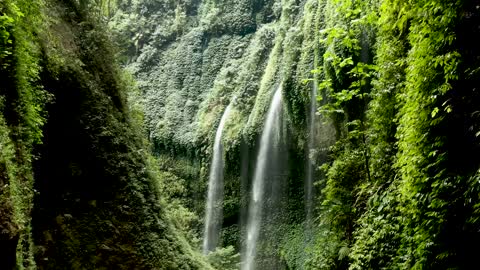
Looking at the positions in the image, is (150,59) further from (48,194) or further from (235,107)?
(48,194)

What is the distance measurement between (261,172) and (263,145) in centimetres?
99

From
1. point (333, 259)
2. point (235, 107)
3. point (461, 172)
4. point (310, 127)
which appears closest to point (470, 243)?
point (461, 172)

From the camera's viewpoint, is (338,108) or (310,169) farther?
(310,169)

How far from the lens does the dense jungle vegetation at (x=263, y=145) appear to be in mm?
3660

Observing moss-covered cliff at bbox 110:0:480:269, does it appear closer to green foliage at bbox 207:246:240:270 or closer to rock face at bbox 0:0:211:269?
green foliage at bbox 207:246:240:270

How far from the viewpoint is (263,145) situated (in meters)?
15.2

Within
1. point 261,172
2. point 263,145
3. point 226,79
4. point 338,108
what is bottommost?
point 261,172

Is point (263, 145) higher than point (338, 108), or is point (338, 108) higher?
point (338, 108)

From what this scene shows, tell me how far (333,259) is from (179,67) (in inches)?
688

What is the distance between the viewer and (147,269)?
294 inches

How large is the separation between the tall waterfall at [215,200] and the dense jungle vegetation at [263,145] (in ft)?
0.46

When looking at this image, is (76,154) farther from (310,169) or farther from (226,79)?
(226,79)

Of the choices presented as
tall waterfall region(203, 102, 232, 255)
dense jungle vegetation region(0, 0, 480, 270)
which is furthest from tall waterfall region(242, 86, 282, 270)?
tall waterfall region(203, 102, 232, 255)

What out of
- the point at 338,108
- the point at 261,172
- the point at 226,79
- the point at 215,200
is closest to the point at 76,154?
the point at 338,108
